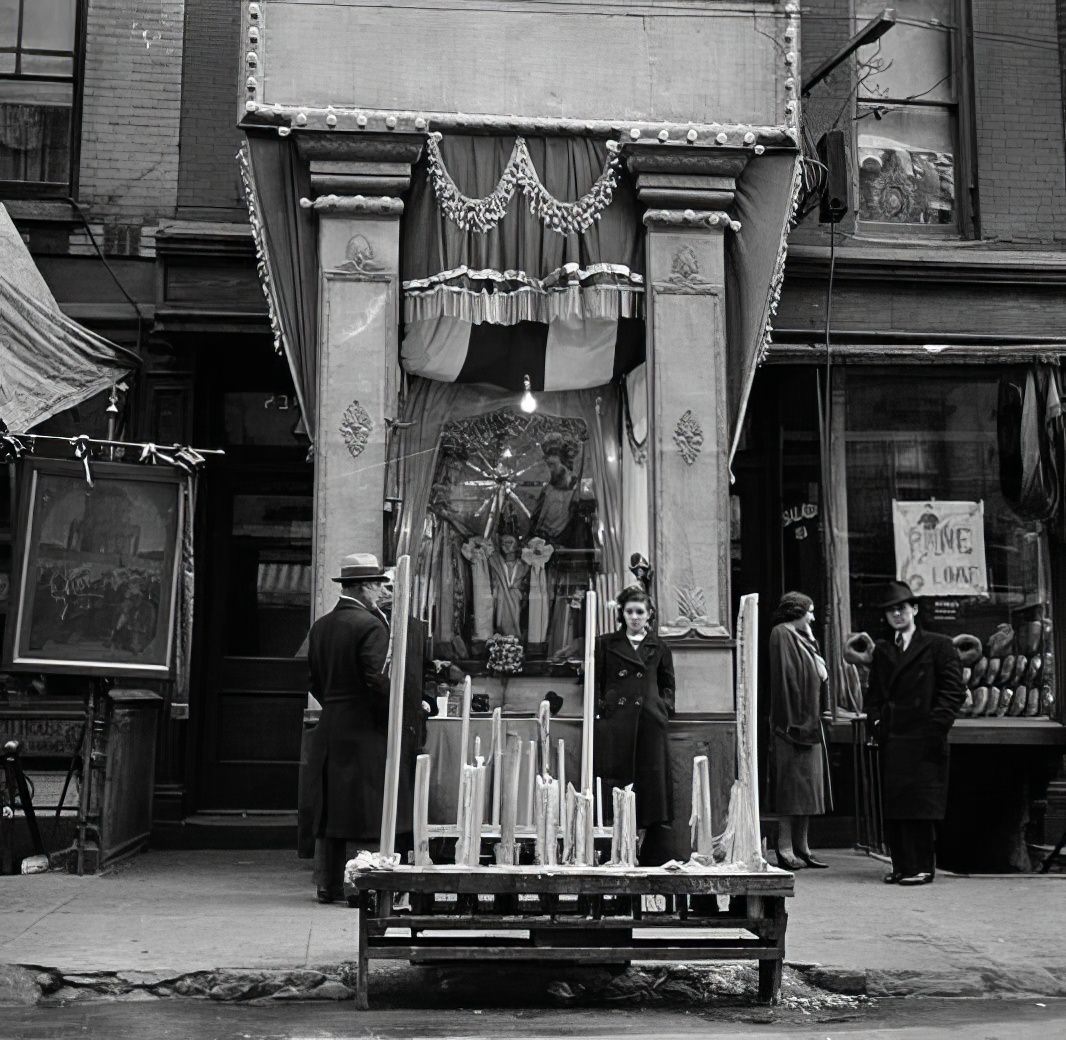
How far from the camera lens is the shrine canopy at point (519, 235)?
1060 centimetres

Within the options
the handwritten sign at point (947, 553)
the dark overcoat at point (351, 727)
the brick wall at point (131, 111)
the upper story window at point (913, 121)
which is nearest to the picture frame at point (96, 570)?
the dark overcoat at point (351, 727)

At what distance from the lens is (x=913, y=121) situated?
A: 1366cm

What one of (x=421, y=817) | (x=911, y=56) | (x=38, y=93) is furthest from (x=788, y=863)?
(x=38, y=93)

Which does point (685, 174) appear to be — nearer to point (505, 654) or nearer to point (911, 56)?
point (505, 654)

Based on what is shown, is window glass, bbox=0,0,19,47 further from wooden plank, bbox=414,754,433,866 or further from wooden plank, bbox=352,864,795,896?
wooden plank, bbox=352,864,795,896

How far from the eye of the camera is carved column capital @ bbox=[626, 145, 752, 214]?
34.9ft

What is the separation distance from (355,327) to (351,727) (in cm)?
282

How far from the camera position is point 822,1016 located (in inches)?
263

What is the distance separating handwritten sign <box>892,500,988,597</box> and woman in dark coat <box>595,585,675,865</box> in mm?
3535

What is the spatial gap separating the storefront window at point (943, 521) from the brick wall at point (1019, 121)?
1.79 metres

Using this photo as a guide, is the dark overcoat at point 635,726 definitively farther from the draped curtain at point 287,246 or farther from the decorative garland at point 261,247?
the decorative garland at point 261,247

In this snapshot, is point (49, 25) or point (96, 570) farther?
point (49, 25)

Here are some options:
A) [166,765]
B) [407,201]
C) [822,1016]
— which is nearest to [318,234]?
[407,201]

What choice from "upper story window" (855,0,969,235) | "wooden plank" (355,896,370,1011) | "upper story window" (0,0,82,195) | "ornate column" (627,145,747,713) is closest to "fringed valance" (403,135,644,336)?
"ornate column" (627,145,747,713)
